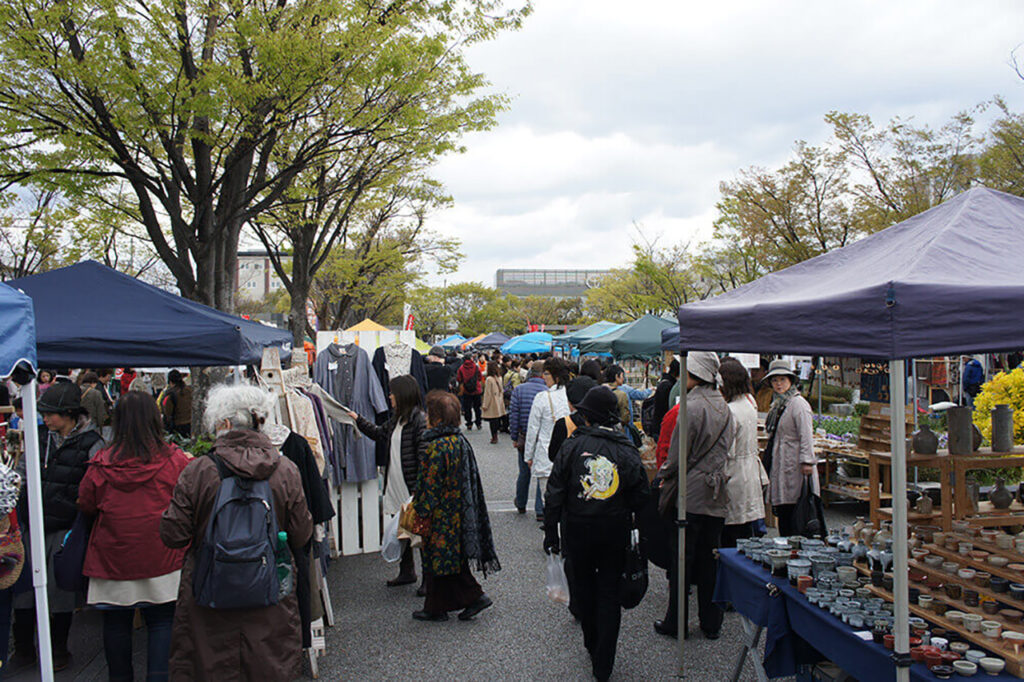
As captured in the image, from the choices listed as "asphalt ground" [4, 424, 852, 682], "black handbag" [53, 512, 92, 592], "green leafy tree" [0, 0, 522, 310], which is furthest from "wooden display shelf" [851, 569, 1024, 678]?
"green leafy tree" [0, 0, 522, 310]

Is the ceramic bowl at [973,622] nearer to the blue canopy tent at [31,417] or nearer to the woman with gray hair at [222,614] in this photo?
the woman with gray hair at [222,614]

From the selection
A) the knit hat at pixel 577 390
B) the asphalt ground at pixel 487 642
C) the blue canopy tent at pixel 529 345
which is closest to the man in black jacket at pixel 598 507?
the asphalt ground at pixel 487 642

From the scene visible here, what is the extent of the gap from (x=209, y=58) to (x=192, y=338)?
6315 mm

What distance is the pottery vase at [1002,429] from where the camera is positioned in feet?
12.7

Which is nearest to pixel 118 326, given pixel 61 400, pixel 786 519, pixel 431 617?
pixel 61 400

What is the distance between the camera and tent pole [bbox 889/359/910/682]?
8.10 feet

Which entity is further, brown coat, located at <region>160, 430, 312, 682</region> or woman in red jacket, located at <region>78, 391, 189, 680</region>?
woman in red jacket, located at <region>78, 391, 189, 680</region>

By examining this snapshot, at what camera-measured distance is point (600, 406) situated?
4.00 metres

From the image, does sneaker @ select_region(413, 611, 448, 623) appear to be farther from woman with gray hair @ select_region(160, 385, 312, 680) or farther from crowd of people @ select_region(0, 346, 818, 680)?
woman with gray hair @ select_region(160, 385, 312, 680)

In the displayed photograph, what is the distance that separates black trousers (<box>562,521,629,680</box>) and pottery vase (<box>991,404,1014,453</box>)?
2.20 m

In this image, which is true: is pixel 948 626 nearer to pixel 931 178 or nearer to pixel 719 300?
pixel 719 300

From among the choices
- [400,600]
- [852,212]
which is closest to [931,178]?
[852,212]

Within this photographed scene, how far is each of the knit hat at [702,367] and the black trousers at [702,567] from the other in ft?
3.15

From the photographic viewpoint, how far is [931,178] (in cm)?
1955
